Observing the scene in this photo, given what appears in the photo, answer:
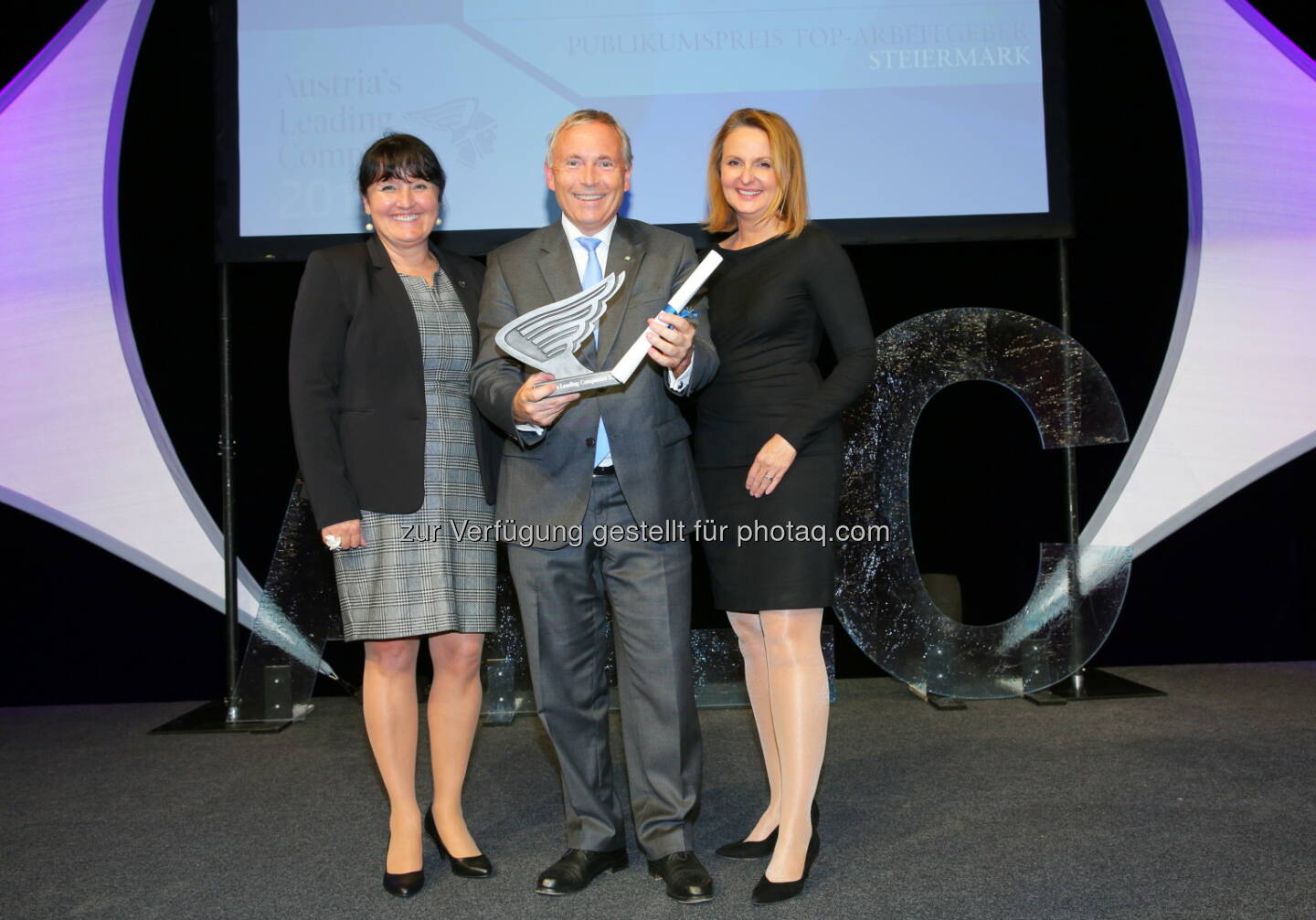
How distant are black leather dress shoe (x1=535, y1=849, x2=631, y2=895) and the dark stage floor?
0.03m

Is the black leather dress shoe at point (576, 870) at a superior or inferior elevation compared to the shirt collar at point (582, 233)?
inferior

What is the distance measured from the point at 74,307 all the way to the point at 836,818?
3108 millimetres

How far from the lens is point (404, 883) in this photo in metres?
1.97

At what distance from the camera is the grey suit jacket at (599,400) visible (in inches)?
75.4

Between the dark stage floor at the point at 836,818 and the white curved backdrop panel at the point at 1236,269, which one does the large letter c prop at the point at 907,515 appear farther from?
the white curved backdrop panel at the point at 1236,269

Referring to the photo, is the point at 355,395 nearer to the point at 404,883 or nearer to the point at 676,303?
the point at 676,303

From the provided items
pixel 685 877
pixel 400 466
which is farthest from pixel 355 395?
pixel 685 877

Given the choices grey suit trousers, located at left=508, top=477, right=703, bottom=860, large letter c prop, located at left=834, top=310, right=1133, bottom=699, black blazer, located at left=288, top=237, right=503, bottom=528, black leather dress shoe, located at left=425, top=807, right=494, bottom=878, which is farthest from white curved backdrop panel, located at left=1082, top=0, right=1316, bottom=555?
black blazer, located at left=288, top=237, right=503, bottom=528

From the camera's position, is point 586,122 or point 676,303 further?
point 586,122

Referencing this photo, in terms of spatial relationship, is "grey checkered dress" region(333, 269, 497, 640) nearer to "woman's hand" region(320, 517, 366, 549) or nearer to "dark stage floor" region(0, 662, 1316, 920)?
"woman's hand" region(320, 517, 366, 549)

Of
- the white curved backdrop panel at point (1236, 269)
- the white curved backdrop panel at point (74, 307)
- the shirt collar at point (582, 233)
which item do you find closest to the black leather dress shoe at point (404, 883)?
the shirt collar at point (582, 233)

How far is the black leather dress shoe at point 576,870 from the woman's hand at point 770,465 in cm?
75

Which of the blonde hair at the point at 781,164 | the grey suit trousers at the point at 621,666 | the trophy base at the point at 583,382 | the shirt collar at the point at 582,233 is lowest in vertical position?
the grey suit trousers at the point at 621,666

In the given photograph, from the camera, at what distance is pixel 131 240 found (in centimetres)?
383
